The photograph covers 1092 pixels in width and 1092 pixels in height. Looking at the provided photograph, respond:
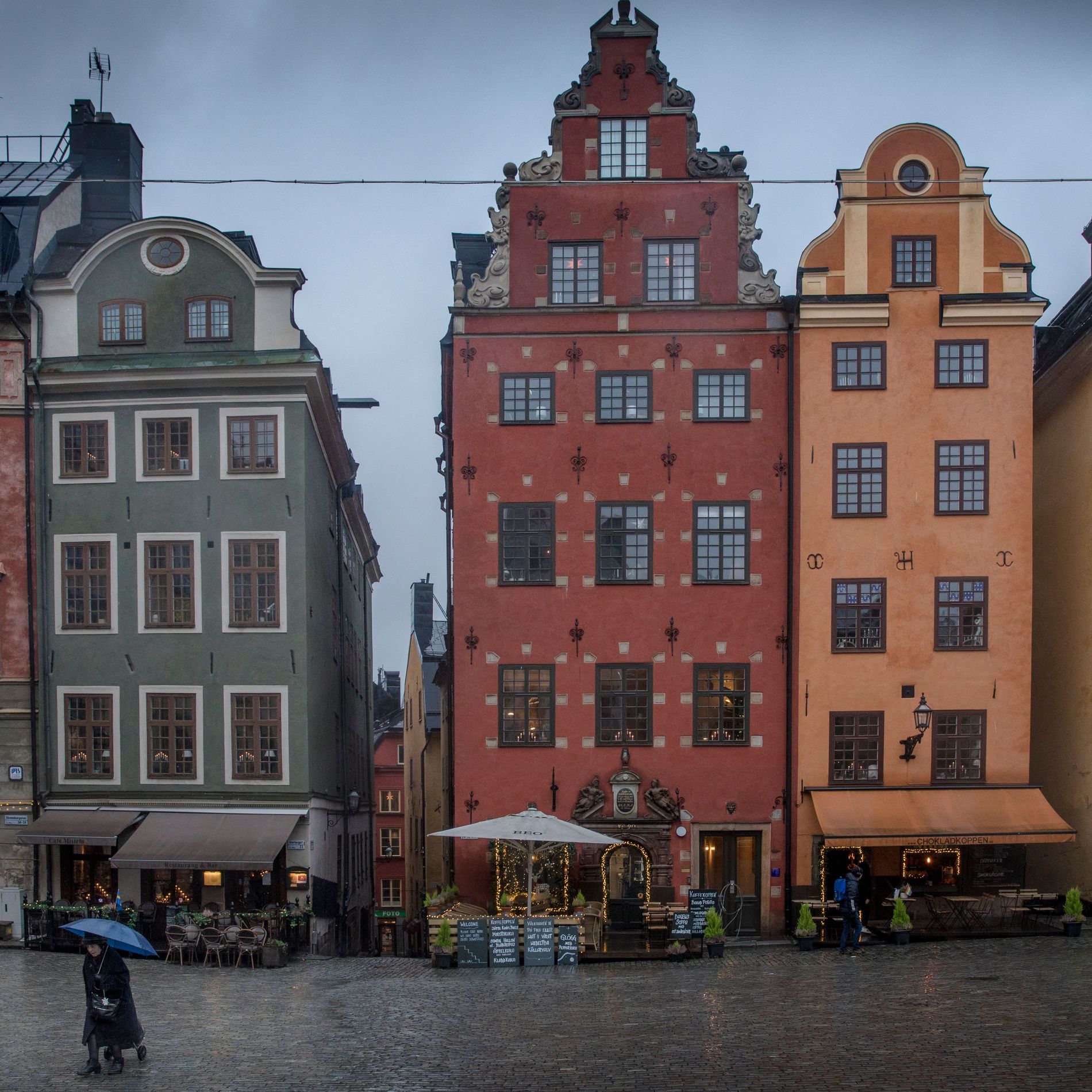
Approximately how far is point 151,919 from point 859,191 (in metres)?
22.6

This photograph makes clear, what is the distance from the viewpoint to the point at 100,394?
31.7 meters

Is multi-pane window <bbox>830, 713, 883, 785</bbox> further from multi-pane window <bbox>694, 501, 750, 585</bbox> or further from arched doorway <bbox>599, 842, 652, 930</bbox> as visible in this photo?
arched doorway <bbox>599, 842, 652, 930</bbox>

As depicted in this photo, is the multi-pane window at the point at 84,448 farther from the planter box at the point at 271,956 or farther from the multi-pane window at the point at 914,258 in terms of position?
the multi-pane window at the point at 914,258

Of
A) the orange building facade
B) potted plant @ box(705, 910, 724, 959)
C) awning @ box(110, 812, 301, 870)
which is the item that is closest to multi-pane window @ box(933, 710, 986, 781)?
the orange building facade

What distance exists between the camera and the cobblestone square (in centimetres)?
1574

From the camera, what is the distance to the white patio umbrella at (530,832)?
26.2m

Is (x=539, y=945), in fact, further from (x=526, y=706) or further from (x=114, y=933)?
(x=114, y=933)

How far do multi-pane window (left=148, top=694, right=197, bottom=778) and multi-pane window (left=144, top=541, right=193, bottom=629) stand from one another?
5.67 feet

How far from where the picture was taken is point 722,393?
1219 inches

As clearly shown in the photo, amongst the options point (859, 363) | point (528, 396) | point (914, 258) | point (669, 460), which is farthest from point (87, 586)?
point (914, 258)

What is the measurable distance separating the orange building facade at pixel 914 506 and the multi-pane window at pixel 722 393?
1.18m

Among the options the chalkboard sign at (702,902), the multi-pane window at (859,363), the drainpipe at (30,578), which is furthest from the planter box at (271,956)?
the multi-pane window at (859,363)

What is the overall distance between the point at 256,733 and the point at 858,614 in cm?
1382

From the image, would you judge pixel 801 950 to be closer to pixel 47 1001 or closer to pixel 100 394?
pixel 47 1001
